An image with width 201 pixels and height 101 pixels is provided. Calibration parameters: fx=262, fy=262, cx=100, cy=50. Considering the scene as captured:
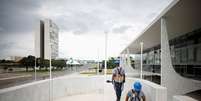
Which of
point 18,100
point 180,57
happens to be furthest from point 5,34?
point 180,57

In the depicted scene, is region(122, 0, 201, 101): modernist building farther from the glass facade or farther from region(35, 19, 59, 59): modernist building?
region(35, 19, 59, 59): modernist building

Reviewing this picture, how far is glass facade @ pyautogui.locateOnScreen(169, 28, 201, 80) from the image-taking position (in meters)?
16.2

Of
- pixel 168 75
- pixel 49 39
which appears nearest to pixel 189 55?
pixel 168 75

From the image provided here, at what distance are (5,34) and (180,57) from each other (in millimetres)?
19242

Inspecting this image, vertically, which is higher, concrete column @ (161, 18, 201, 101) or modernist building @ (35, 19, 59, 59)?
modernist building @ (35, 19, 59, 59)

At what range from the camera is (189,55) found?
1791 cm

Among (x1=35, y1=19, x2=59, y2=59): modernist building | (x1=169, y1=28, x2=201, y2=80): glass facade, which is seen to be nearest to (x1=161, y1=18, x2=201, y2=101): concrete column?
(x1=35, y1=19, x2=59, y2=59): modernist building

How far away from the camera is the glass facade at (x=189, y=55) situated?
→ 1622 centimetres

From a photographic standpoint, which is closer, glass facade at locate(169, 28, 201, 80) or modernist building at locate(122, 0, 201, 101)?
modernist building at locate(122, 0, 201, 101)

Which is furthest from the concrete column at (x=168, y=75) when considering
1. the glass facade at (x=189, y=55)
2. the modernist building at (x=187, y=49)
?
the glass facade at (x=189, y=55)

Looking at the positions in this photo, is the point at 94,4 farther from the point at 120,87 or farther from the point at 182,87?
the point at 182,87

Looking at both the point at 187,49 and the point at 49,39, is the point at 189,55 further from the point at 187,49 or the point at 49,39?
the point at 49,39

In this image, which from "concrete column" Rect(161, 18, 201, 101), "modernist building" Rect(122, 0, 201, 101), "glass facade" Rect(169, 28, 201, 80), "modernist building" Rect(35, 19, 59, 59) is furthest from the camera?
"glass facade" Rect(169, 28, 201, 80)

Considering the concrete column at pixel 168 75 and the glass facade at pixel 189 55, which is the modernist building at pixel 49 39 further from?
the glass facade at pixel 189 55
